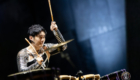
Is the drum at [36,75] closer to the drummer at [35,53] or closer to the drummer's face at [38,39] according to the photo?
the drummer at [35,53]

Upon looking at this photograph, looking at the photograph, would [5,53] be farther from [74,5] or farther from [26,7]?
[74,5]

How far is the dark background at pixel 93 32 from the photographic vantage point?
2348 mm

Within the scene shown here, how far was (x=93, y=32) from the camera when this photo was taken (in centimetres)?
248

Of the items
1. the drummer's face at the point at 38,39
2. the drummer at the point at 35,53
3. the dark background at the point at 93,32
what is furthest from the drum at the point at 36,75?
the dark background at the point at 93,32

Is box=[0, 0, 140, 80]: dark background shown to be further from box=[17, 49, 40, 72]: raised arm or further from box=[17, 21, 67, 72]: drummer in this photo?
box=[17, 49, 40, 72]: raised arm

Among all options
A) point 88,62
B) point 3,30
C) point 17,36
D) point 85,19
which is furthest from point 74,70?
point 3,30

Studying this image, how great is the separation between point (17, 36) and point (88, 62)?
99cm

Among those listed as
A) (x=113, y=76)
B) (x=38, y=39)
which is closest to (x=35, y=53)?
(x=38, y=39)

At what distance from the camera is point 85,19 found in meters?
2.49

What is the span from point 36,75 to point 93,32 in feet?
4.00

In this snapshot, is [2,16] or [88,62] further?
[88,62]

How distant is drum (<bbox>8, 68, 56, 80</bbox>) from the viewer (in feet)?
4.80

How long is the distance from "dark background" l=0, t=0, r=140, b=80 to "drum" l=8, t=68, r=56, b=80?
84cm
